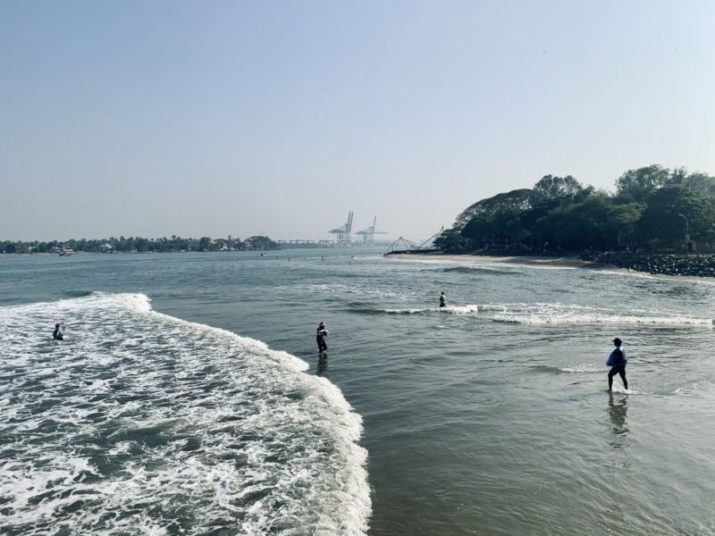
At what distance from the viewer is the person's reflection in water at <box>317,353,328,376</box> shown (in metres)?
16.3

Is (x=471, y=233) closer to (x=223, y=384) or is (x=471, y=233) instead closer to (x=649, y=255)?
(x=649, y=255)

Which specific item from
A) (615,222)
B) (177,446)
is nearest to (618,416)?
(177,446)

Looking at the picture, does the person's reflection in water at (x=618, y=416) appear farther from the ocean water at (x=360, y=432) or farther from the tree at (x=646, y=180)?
the tree at (x=646, y=180)

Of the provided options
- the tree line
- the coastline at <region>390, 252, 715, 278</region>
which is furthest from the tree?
the coastline at <region>390, 252, 715, 278</region>

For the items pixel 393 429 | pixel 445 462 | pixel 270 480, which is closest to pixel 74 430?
pixel 270 480

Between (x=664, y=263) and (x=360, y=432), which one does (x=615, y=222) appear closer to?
(x=664, y=263)

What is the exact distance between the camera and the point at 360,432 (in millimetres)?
10844

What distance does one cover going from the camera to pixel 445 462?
360 inches

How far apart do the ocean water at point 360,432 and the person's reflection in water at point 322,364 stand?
9.6 inches

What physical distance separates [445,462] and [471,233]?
136277 mm

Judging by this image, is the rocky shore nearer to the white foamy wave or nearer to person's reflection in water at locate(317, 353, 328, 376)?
person's reflection in water at locate(317, 353, 328, 376)

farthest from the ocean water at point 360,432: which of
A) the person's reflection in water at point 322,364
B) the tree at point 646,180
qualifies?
the tree at point 646,180

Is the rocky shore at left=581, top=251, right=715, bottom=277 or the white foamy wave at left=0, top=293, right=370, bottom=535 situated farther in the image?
the rocky shore at left=581, top=251, right=715, bottom=277

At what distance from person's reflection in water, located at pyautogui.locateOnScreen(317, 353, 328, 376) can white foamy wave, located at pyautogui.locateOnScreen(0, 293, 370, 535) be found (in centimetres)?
59
